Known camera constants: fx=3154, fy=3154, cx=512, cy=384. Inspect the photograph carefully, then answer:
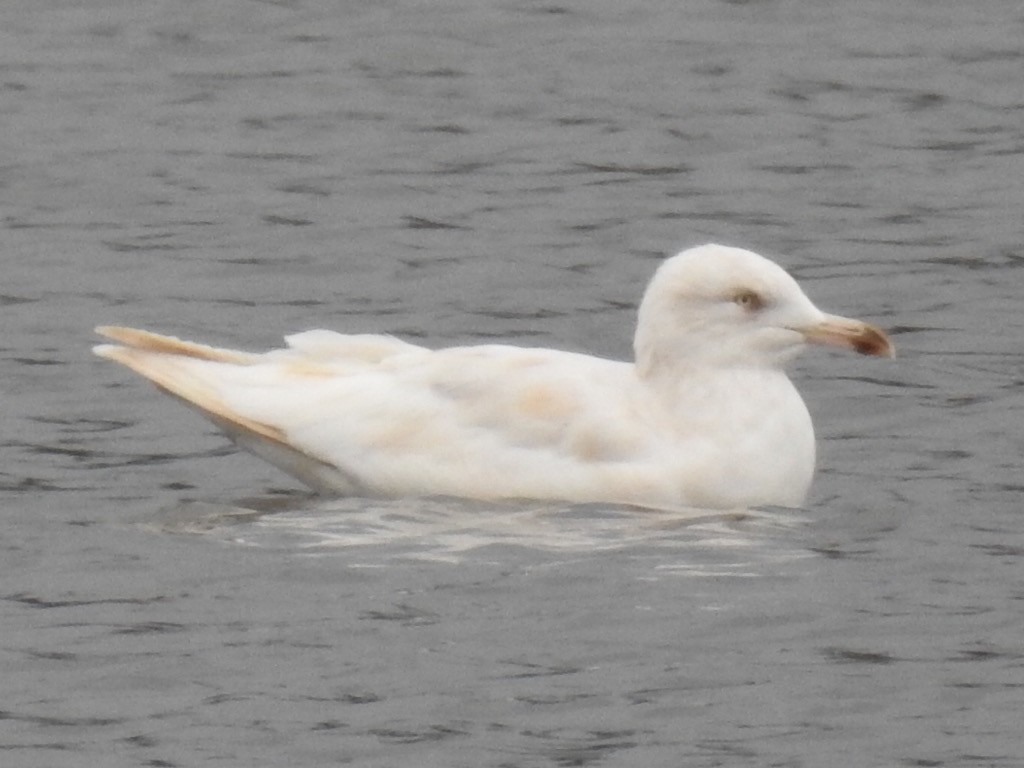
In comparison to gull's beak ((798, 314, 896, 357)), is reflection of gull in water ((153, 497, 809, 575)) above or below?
below

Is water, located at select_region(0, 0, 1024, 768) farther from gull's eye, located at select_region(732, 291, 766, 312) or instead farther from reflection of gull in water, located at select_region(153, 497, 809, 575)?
gull's eye, located at select_region(732, 291, 766, 312)

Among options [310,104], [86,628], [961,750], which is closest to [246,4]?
[310,104]

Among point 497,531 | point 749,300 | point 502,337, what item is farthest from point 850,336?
point 502,337

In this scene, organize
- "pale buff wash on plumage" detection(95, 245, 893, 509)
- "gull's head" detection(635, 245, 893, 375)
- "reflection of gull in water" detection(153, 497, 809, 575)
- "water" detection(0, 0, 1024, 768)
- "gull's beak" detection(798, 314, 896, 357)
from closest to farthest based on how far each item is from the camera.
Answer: "water" detection(0, 0, 1024, 768)
"reflection of gull in water" detection(153, 497, 809, 575)
"pale buff wash on plumage" detection(95, 245, 893, 509)
"gull's beak" detection(798, 314, 896, 357)
"gull's head" detection(635, 245, 893, 375)

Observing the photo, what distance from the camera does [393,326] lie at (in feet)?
51.6

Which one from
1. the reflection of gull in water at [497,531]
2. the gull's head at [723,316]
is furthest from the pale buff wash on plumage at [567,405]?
the reflection of gull in water at [497,531]

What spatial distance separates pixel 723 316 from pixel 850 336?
54cm

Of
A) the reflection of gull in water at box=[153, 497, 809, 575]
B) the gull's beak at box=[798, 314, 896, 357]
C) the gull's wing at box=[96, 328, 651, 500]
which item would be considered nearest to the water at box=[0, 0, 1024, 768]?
the reflection of gull in water at box=[153, 497, 809, 575]

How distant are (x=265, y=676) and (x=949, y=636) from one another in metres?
2.43

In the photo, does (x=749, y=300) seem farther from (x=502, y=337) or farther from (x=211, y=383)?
(x=502, y=337)

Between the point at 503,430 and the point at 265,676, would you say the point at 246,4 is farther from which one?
the point at 265,676

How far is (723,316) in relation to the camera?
13.1m

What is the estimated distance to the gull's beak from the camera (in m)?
12.9

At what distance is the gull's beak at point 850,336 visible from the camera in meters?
12.9
